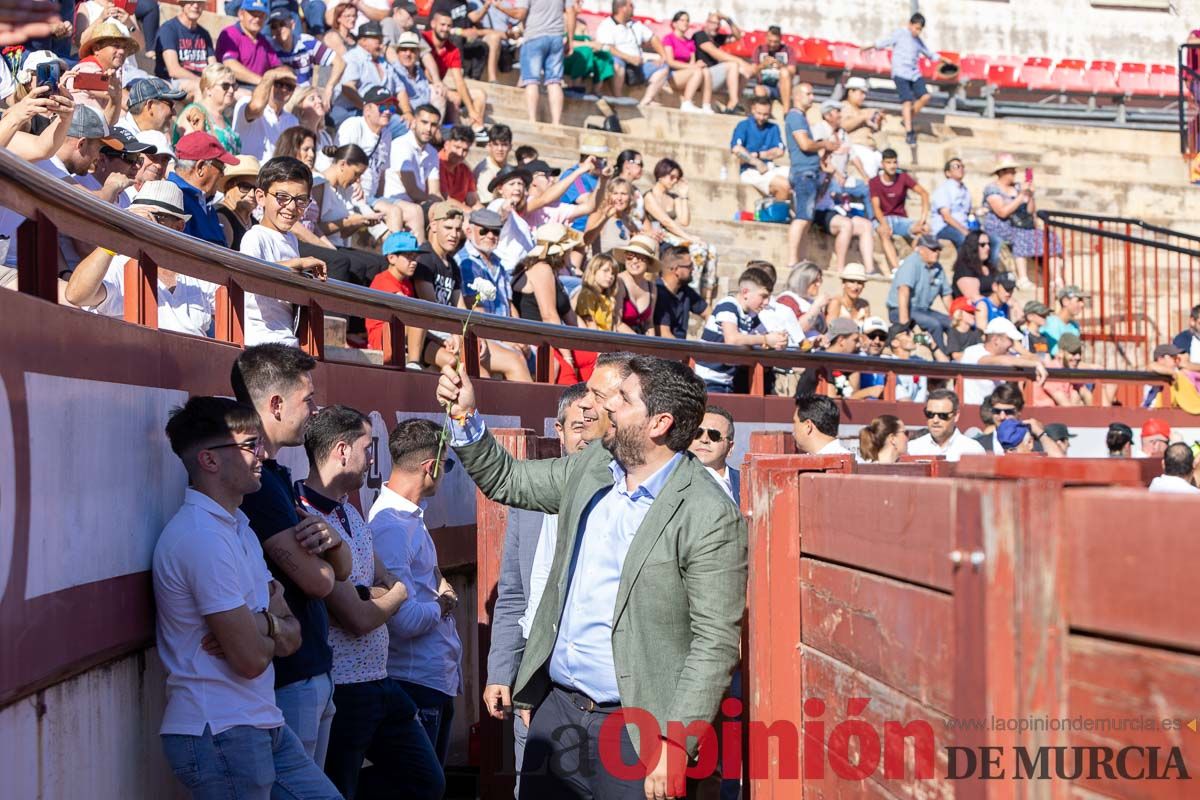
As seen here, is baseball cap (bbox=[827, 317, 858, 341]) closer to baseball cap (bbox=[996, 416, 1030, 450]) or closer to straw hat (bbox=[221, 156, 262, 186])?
baseball cap (bbox=[996, 416, 1030, 450])

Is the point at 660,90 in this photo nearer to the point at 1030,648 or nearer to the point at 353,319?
the point at 353,319

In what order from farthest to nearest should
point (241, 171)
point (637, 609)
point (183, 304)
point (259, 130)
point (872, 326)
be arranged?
point (872, 326) < point (259, 130) < point (241, 171) < point (183, 304) < point (637, 609)

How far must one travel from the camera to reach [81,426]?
3613 millimetres

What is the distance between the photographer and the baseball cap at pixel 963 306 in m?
15.8

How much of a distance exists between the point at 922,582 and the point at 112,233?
2552 millimetres

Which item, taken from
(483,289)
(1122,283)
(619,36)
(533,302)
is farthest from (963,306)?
(483,289)

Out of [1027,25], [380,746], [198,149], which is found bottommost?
[380,746]

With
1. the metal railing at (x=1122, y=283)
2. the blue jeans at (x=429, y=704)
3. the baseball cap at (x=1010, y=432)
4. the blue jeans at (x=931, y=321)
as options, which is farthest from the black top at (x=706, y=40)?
the blue jeans at (x=429, y=704)

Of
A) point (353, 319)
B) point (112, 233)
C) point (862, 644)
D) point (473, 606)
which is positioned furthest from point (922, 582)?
point (353, 319)

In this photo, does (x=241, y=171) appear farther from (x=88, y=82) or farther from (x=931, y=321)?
(x=931, y=321)

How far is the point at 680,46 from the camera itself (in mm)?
20266

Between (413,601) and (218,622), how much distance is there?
1680 millimetres

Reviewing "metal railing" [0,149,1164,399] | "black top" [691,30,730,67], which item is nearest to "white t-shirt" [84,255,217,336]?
"metal railing" [0,149,1164,399]

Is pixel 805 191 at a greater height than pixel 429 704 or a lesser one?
greater
